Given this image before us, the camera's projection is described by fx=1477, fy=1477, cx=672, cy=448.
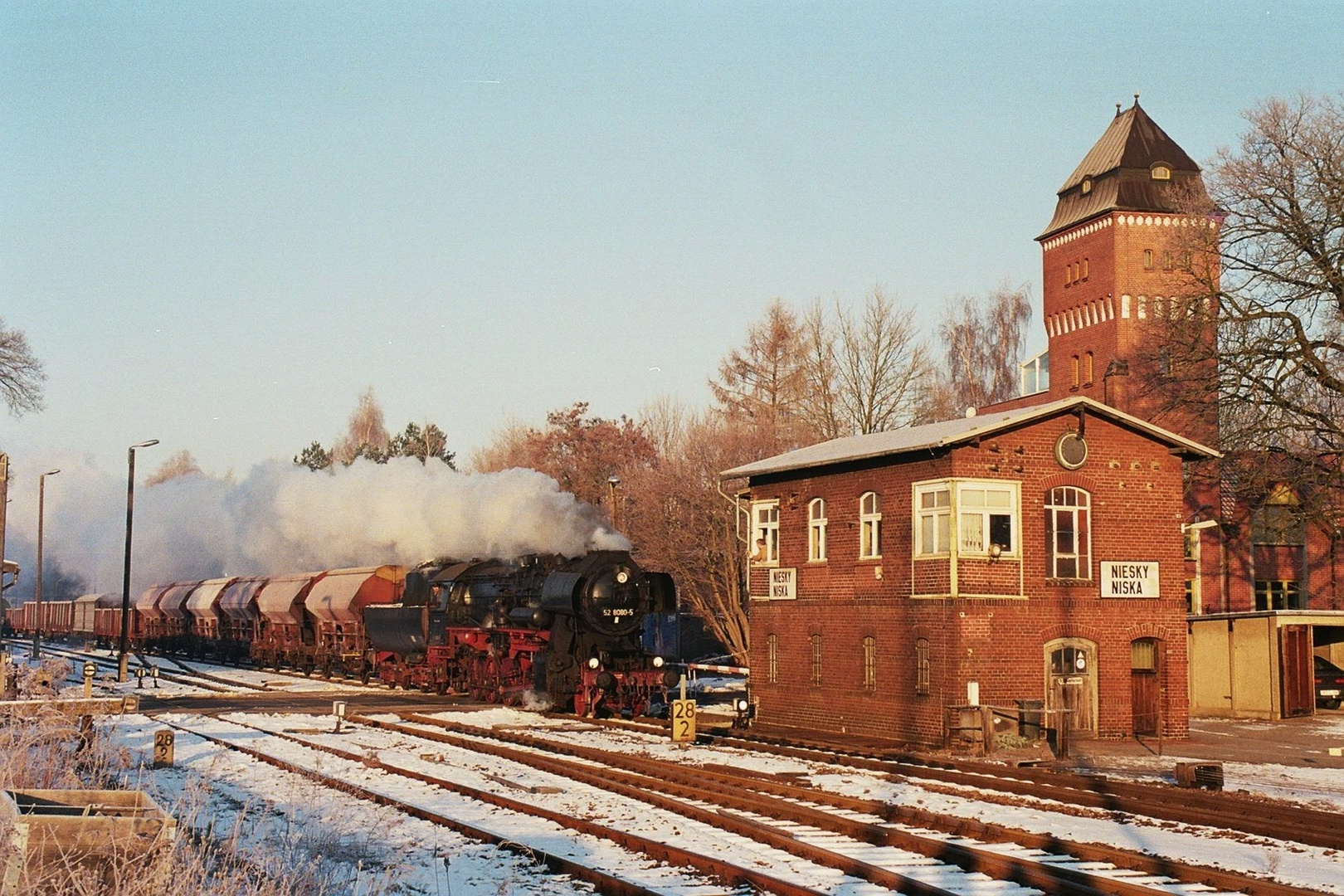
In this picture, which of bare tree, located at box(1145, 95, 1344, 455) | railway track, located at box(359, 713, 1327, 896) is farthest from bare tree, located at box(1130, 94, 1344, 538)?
railway track, located at box(359, 713, 1327, 896)

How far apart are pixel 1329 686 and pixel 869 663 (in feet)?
48.3

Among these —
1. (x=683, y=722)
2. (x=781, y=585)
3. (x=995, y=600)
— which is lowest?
(x=683, y=722)

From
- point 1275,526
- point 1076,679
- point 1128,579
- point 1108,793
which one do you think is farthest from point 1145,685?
point 1275,526

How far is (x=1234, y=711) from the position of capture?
31953mm

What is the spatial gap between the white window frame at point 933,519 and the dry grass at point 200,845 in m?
11.5

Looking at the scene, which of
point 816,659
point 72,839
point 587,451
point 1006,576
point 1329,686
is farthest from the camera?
point 587,451

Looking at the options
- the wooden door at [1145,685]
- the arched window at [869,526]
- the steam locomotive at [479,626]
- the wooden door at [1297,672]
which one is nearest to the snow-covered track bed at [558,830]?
the steam locomotive at [479,626]

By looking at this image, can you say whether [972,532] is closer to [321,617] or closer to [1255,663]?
[1255,663]

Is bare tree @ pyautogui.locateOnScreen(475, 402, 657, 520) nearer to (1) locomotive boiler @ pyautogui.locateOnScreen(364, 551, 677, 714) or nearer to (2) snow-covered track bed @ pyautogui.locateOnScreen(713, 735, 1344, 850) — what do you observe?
(1) locomotive boiler @ pyautogui.locateOnScreen(364, 551, 677, 714)

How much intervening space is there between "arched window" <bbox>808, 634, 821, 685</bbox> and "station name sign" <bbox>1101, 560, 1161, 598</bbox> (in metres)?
5.43

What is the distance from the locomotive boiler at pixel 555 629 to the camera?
29.1 meters

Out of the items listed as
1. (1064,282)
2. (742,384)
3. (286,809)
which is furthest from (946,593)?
(1064,282)

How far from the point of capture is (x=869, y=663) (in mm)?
26594

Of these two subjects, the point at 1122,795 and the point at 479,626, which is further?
the point at 479,626
